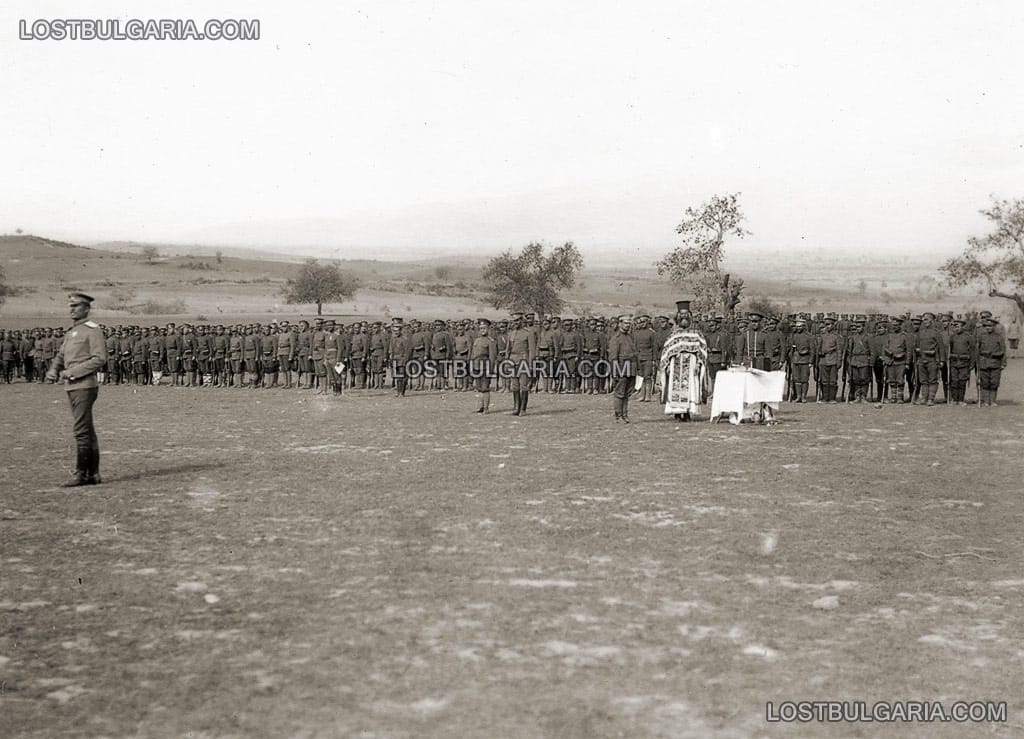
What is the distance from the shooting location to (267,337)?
27062 millimetres

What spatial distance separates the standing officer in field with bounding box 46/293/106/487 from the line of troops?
816 cm

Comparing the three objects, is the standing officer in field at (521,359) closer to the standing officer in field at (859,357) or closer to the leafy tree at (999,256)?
the standing officer in field at (859,357)

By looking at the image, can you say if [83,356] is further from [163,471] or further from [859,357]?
[859,357]

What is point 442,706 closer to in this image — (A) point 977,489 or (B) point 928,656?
(B) point 928,656

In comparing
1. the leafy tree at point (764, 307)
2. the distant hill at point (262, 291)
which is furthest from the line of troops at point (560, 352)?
the distant hill at point (262, 291)

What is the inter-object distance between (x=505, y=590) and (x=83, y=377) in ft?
20.0

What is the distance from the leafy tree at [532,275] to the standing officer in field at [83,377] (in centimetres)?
4341

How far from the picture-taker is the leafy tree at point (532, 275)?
5381 centimetres

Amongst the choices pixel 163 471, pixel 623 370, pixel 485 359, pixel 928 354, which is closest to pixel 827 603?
pixel 163 471

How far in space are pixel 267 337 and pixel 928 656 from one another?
23.6 meters

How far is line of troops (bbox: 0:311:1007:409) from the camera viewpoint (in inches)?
771

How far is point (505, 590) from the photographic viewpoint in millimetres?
6492

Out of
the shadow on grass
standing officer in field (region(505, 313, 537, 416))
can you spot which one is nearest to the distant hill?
standing officer in field (region(505, 313, 537, 416))

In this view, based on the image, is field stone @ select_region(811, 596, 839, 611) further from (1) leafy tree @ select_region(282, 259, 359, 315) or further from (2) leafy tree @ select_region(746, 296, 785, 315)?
(1) leafy tree @ select_region(282, 259, 359, 315)
